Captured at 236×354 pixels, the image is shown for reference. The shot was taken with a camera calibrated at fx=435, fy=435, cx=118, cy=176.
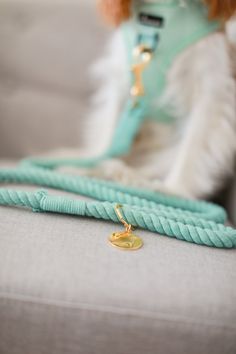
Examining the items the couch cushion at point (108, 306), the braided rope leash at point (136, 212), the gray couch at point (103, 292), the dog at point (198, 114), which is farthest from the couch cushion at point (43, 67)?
the couch cushion at point (108, 306)

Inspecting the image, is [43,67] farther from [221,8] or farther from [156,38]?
[221,8]

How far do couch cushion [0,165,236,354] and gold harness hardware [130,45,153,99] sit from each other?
623 millimetres

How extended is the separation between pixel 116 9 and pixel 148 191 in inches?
19.5

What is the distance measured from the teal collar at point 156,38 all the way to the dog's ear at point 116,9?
26 mm

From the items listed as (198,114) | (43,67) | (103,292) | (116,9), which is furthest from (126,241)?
(43,67)

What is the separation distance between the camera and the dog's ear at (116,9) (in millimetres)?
1093

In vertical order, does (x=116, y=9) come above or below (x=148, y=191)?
above

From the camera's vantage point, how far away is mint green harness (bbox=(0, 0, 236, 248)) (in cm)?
72

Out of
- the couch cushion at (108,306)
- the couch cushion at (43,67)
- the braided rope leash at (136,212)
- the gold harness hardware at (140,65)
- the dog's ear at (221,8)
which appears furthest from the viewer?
the couch cushion at (43,67)

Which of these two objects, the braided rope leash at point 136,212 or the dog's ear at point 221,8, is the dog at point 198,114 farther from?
the braided rope leash at point 136,212

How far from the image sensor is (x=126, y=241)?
69 centimetres

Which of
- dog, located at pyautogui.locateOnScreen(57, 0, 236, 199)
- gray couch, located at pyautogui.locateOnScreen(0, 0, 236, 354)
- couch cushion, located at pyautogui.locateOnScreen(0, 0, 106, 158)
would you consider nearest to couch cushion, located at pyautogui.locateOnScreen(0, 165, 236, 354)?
A: gray couch, located at pyautogui.locateOnScreen(0, 0, 236, 354)

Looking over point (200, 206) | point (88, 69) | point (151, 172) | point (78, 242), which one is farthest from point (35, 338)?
point (88, 69)

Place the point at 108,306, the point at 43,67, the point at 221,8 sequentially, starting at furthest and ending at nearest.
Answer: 1. the point at 43,67
2. the point at 221,8
3. the point at 108,306
